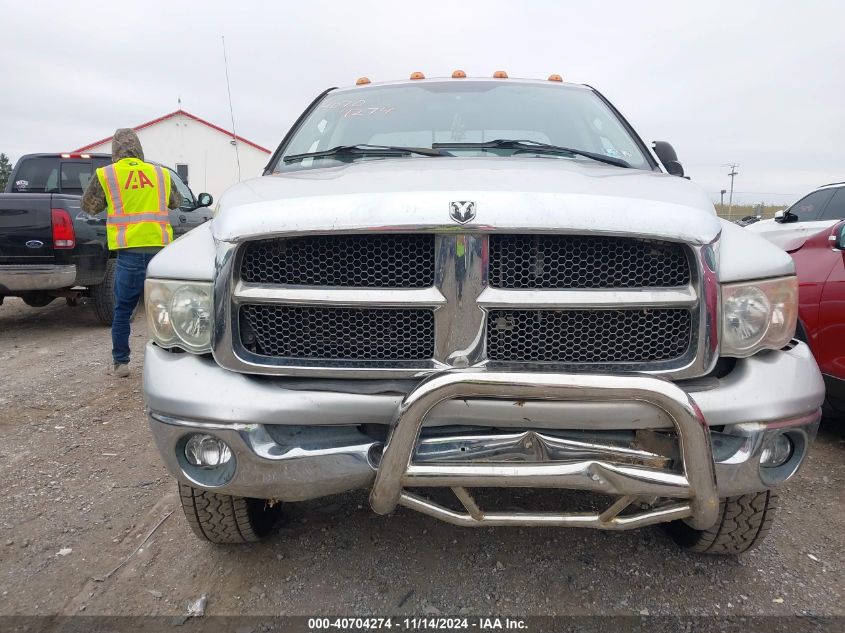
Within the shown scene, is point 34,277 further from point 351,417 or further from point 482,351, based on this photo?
point 482,351

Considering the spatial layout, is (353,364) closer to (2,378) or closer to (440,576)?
(440,576)

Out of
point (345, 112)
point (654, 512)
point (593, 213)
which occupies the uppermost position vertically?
point (345, 112)

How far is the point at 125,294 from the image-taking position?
462 cm

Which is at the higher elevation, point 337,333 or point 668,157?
point 668,157

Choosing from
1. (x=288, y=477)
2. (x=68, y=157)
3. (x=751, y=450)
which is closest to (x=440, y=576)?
(x=288, y=477)

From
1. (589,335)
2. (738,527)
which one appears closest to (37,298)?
(589,335)

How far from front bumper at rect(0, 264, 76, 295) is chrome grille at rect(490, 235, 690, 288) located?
17.0 ft

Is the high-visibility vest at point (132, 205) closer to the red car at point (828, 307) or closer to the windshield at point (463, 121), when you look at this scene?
the windshield at point (463, 121)

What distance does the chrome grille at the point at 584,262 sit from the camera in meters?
1.67

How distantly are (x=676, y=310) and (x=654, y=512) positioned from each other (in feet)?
1.96

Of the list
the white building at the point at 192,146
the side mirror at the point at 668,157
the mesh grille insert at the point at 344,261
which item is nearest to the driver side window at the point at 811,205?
the side mirror at the point at 668,157

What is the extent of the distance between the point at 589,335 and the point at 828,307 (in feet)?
6.70

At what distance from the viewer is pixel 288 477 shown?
5.55 ft

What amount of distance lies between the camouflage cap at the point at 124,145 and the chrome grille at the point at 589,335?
4.24 metres
